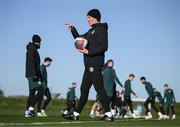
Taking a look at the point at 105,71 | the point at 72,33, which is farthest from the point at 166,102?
the point at 72,33

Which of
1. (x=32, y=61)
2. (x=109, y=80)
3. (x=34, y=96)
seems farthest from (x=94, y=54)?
(x=109, y=80)

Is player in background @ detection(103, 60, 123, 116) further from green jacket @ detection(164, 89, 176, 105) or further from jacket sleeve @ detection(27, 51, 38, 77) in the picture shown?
green jacket @ detection(164, 89, 176, 105)

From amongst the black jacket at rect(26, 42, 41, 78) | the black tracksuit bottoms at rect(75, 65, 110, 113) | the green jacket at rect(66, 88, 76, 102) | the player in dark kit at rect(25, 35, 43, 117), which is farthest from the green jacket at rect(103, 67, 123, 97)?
the green jacket at rect(66, 88, 76, 102)

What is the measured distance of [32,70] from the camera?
15195 mm

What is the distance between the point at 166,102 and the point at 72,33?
1893 cm

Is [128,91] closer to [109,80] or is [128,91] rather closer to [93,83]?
[109,80]

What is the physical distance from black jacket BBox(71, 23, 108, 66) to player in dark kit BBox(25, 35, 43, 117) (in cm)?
470

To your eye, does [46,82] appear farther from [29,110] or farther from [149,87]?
[149,87]

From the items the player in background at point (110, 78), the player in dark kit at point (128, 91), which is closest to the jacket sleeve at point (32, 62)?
the player in background at point (110, 78)

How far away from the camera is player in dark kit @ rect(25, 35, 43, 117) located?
15.2 m

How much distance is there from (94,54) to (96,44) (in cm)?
20

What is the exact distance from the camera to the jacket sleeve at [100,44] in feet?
34.7

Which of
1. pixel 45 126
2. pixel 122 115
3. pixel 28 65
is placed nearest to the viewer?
pixel 45 126

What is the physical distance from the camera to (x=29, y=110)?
50.8 ft
